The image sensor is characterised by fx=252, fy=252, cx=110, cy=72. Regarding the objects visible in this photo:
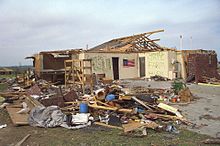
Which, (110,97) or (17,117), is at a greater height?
(110,97)

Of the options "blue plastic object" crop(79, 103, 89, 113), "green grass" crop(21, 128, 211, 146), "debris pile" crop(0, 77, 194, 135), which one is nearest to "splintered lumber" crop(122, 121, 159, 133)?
"debris pile" crop(0, 77, 194, 135)

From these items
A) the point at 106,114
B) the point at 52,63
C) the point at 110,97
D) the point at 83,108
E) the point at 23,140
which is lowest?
the point at 23,140

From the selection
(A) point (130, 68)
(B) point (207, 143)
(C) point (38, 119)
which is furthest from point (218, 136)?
(A) point (130, 68)

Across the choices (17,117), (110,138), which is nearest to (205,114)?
(110,138)

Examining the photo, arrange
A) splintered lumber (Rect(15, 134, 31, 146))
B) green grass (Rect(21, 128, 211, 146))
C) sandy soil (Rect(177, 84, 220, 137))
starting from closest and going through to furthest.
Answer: green grass (Rect(21, 128, 211, 146)) < splintered lumber (Rect(15, 134, 31, 146)) < sandy soil (Rect(177, 84, 220, 137))

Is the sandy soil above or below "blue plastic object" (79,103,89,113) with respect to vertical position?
below

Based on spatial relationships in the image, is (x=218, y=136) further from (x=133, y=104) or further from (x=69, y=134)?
(x=69, y=134)

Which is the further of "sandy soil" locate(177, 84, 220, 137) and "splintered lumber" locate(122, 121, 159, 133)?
"sandy soil" locate(177, 84, 220, 137)

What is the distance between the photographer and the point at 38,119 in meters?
8.34

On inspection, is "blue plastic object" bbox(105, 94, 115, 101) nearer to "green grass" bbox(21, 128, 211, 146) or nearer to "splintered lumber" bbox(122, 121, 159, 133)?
"splintered lumber" bbox(122, 121, 159, 133)

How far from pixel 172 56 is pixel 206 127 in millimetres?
17684

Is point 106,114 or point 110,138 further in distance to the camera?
point 106,114

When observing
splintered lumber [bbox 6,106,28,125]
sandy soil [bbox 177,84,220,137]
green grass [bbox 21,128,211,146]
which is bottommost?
green grass [bbox 21,128,211,146]

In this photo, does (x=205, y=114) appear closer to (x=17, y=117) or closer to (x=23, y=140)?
(x=23, y=140)
